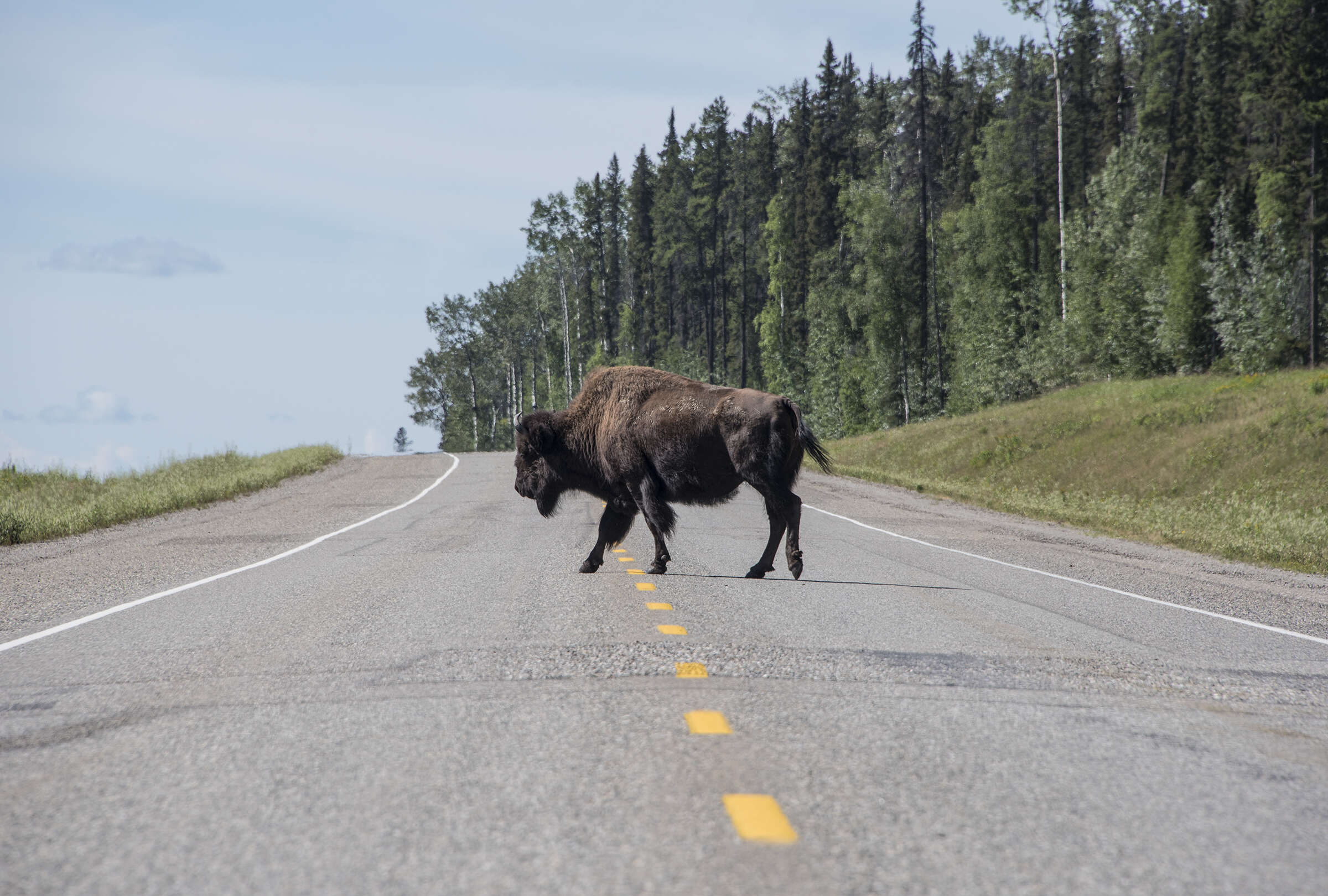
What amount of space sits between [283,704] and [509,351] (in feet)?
256

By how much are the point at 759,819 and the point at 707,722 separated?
3.67ft

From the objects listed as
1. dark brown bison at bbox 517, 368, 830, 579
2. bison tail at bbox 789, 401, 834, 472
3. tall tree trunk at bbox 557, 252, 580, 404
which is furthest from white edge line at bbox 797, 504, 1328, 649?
tall tree trunk at bbox 557, 252, 580, 404

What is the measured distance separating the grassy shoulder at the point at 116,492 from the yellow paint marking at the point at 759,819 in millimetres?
14768

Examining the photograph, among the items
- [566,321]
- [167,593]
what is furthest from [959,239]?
[167,593]

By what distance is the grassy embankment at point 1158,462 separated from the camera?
17.6 m

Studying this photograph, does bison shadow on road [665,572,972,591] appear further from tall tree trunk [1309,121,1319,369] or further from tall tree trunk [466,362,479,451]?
tall tree trunk [466,362,479,451]

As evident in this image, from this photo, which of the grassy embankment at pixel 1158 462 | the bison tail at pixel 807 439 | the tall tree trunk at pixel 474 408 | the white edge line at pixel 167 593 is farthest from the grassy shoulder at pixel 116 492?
the tall tree trunk at pixel 474 408

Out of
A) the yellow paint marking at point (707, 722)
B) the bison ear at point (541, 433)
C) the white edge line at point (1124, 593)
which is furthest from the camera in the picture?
the bison ear at point (541, 433)

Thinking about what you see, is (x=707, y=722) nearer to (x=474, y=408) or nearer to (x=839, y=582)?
(x=839, y=582)

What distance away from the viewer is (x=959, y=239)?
183ft

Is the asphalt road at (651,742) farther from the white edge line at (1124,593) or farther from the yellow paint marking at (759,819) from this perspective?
the white edge line at (1124,593)

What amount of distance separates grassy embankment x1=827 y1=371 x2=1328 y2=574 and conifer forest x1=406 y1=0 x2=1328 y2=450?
7.71m

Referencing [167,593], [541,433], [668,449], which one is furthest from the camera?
[541,433]

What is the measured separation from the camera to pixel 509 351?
81.6 meters
